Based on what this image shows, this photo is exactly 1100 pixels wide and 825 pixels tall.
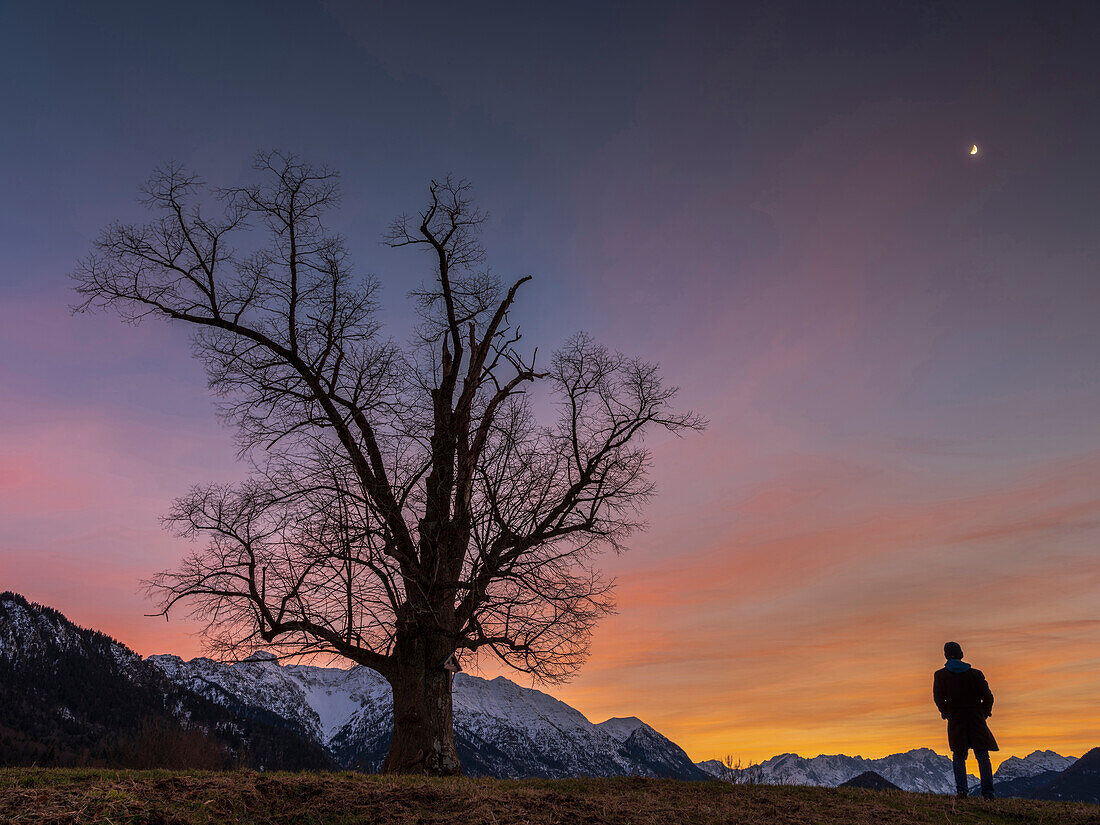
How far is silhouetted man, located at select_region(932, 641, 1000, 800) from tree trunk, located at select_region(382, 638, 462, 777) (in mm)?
10288

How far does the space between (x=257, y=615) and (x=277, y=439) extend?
13.8 ft

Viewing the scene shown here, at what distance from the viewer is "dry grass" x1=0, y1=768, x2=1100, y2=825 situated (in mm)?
8258

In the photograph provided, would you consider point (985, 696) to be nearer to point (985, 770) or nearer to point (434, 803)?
point (985, 770)

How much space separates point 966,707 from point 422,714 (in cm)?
1149

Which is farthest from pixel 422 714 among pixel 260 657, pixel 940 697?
pixel 940 697

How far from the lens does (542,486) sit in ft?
57.9

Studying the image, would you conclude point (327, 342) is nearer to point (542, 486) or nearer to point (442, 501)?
point (442, 501)

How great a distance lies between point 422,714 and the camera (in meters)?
16.5

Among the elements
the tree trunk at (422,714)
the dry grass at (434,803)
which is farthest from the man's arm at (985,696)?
the tree trunk at (422,714)

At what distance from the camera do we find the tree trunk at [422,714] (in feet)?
52.4

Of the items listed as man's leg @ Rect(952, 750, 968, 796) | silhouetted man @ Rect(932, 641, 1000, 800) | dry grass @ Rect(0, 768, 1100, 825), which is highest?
silhouetted man @ Rect(932, 641, 1000, 800)

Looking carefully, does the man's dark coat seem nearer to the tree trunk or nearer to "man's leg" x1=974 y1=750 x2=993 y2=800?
"man's leg" x1=974 y1=750 x2=993 y2=800

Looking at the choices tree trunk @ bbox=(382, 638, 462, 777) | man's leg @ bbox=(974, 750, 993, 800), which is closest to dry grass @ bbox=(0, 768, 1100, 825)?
man's leg @ bbox=(974, 750, 993, 800)

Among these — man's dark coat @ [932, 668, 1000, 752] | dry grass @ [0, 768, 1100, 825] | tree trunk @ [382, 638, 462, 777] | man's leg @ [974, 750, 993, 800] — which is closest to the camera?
dry grass @ [0, 768, 1100, 825]
